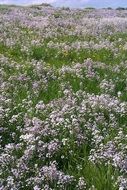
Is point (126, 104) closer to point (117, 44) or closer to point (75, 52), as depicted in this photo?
point (75, 52)

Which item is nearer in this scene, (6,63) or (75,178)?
(75,178)

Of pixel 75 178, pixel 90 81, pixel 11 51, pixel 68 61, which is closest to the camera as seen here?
pixel 75 178

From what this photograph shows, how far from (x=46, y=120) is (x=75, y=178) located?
2.23 meters

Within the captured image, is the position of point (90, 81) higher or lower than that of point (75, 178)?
higher

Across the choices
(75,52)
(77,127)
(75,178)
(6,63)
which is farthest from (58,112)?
(75,52)

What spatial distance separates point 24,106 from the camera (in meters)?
10.4

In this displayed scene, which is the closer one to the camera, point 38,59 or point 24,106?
point 24,106

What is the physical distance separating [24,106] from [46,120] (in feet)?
4.39

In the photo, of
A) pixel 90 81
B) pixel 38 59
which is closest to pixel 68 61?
pixel 38 59

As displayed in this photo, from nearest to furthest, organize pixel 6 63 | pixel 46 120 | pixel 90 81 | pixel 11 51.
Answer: pixel 46 120 → pixel 90 81 → pixel 6 63 → pixel 11 51

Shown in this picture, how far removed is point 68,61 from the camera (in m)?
16.2

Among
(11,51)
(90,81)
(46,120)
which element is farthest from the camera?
(11,51)

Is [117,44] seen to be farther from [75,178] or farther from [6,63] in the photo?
[75,178]

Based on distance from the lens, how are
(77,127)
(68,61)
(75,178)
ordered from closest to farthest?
1. (75,178)
2. (77,127)
3. (68,61)
